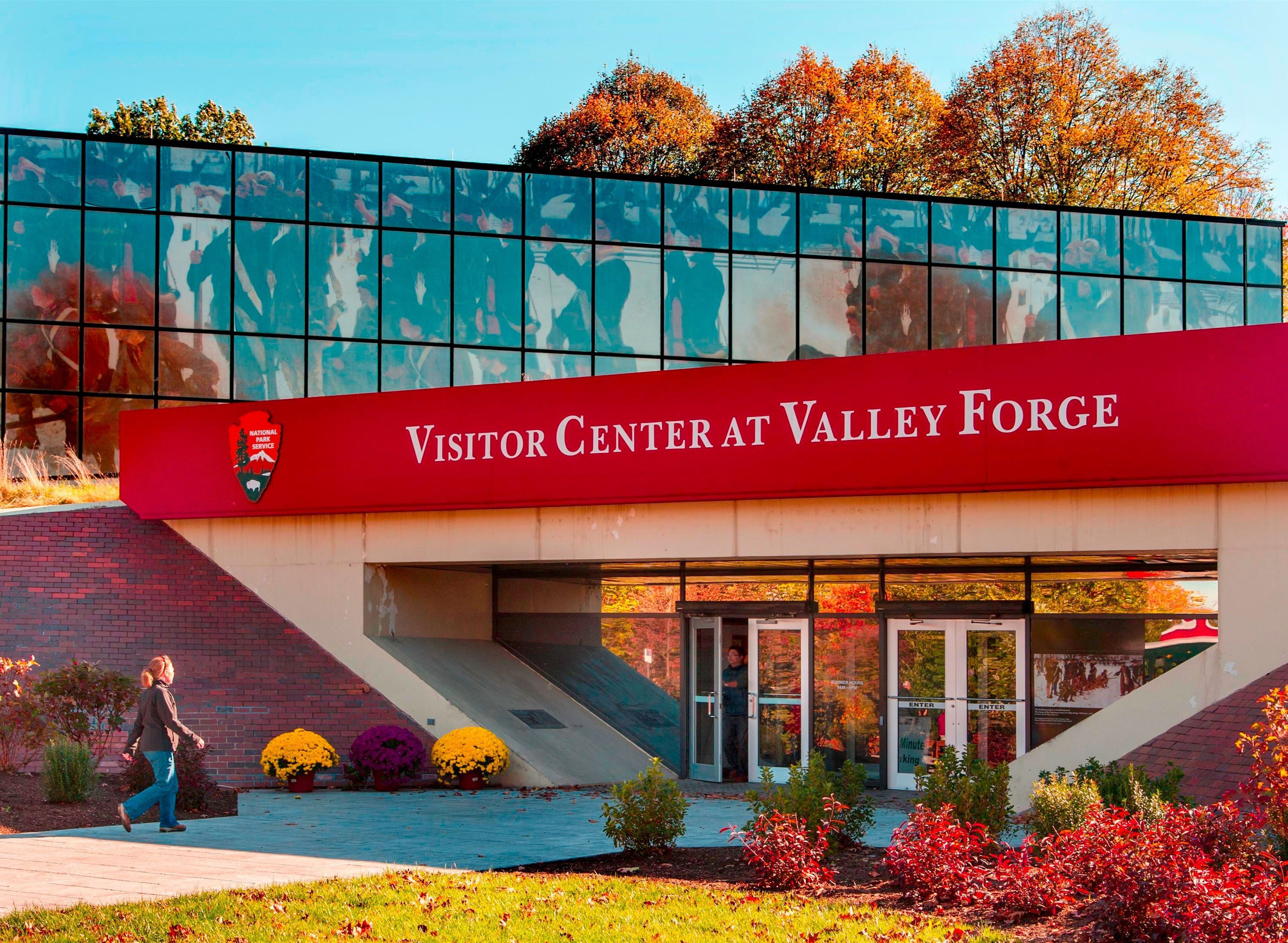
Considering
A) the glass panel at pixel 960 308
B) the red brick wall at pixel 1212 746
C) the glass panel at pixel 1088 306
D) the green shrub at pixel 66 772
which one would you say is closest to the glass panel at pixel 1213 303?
the glass panel at pixel 1088 306

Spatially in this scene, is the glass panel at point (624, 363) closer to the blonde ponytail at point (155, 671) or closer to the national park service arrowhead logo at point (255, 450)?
the national park service arrowhead logo at point (255, 450)

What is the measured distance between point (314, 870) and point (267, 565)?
10.3 m

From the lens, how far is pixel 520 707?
19953mm

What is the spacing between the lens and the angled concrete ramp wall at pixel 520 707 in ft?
61.6

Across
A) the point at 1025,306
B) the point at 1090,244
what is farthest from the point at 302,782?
the point at 1090,244

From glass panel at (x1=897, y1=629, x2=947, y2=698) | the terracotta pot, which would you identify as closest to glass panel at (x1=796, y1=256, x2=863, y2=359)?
glass panel at (x1=897, y1=629, x2=947, y2=698)

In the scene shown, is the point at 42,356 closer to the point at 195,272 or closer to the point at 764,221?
the point at 195,272

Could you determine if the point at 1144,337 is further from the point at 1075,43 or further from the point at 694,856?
the point at 1075,43

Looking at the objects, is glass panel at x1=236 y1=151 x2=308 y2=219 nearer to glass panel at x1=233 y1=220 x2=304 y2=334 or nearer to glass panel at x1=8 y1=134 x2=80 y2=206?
glass panel at x1=233 y1=220 x2=304 y2=334

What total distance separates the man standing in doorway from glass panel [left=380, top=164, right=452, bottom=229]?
16805mm

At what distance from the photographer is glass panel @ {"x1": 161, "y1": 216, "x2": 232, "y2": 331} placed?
102ft

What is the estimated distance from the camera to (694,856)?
1133 centimetres

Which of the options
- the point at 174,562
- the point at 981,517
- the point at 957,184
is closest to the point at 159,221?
the point at 174,562

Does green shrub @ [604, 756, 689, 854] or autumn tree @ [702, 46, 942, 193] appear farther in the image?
autumn tree @ [702, 46, 942, 193]
